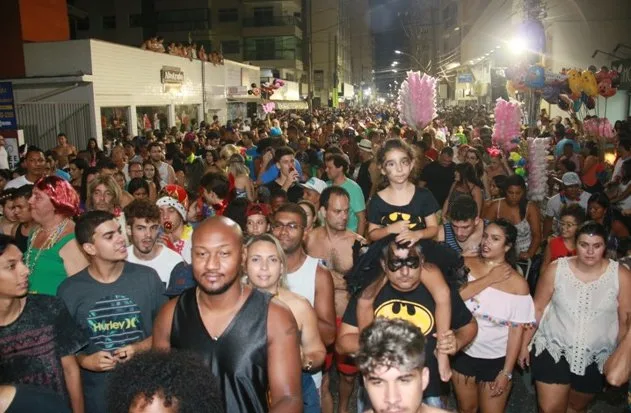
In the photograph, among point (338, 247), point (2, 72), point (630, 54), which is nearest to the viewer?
point (338, 247)

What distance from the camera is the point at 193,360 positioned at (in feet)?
8.21

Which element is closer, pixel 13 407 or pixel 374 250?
pixel 13 407

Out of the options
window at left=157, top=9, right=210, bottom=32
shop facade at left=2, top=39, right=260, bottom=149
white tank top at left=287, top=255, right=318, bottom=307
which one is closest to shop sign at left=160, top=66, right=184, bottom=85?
shop facade at left=2, top=39, right=260, bottom=149

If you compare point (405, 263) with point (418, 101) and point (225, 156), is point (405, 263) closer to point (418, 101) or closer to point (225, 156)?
point (225, 156)

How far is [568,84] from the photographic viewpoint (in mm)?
15000

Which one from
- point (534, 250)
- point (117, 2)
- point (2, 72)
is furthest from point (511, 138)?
point (117, 2)

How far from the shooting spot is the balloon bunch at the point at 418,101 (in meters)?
13.1

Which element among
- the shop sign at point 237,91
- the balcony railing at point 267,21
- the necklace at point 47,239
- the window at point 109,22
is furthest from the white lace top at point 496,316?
the balcony railing at point 267,21

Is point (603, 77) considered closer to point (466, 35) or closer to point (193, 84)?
point (193, 84)

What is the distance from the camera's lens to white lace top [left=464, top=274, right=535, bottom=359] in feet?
14.1

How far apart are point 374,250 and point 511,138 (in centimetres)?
968

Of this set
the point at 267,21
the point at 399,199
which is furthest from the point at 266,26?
the point at 399,199

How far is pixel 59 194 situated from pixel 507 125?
10.0 meters

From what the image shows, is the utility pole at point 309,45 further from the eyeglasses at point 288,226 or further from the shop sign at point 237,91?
the eyeglasses at point 288,226
